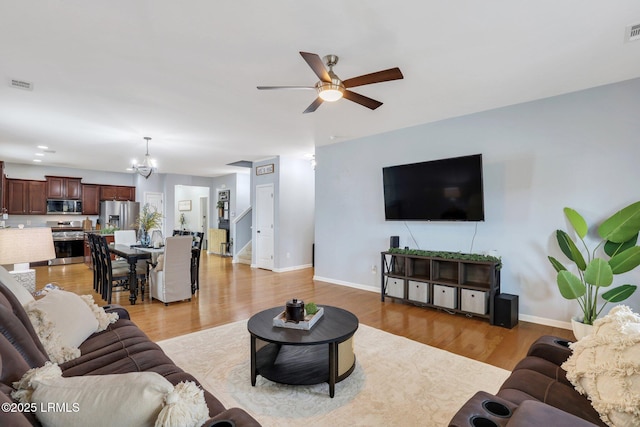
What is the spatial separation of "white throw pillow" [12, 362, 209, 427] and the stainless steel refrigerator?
9351 mm

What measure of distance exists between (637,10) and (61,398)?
3.74m

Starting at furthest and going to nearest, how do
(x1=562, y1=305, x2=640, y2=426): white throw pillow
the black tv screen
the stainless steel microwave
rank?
the stainless steel microwave
the black tv screen
(x1=562, y1=305, x2=640, y2=426): white throw pillow

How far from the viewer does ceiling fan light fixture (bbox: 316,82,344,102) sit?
2.62m

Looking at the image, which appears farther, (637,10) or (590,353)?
(637,10)

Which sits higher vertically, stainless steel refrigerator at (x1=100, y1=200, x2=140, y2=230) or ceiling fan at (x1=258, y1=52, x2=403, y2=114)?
ceiling fan at (x1=258, y1=52, x2=403, y2=114)

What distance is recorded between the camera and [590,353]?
148 centimetres

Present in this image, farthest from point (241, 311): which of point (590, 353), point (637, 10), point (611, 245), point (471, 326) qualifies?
point (637, 10)

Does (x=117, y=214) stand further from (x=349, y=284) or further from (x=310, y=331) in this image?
(x=310, y=331)

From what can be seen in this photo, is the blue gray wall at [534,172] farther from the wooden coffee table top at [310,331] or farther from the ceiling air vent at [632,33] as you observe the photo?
the wooden coffee table top at [310,331]

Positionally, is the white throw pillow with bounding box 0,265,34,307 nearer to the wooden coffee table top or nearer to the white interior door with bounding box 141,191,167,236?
the wooden coffee table top

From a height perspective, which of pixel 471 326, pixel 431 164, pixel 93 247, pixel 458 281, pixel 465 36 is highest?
pixel 465 36

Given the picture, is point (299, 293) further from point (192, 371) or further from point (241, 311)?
point (192, 371)

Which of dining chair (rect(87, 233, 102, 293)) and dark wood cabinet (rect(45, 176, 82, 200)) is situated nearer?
dining chair (rect(87, 233, 102, 293))

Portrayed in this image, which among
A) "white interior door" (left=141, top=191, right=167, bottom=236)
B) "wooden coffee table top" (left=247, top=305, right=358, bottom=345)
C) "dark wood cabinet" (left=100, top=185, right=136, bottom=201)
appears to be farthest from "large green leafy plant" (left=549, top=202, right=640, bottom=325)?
"dark wood cabinet" (left=100, top=185, right=136, bottom=201)
